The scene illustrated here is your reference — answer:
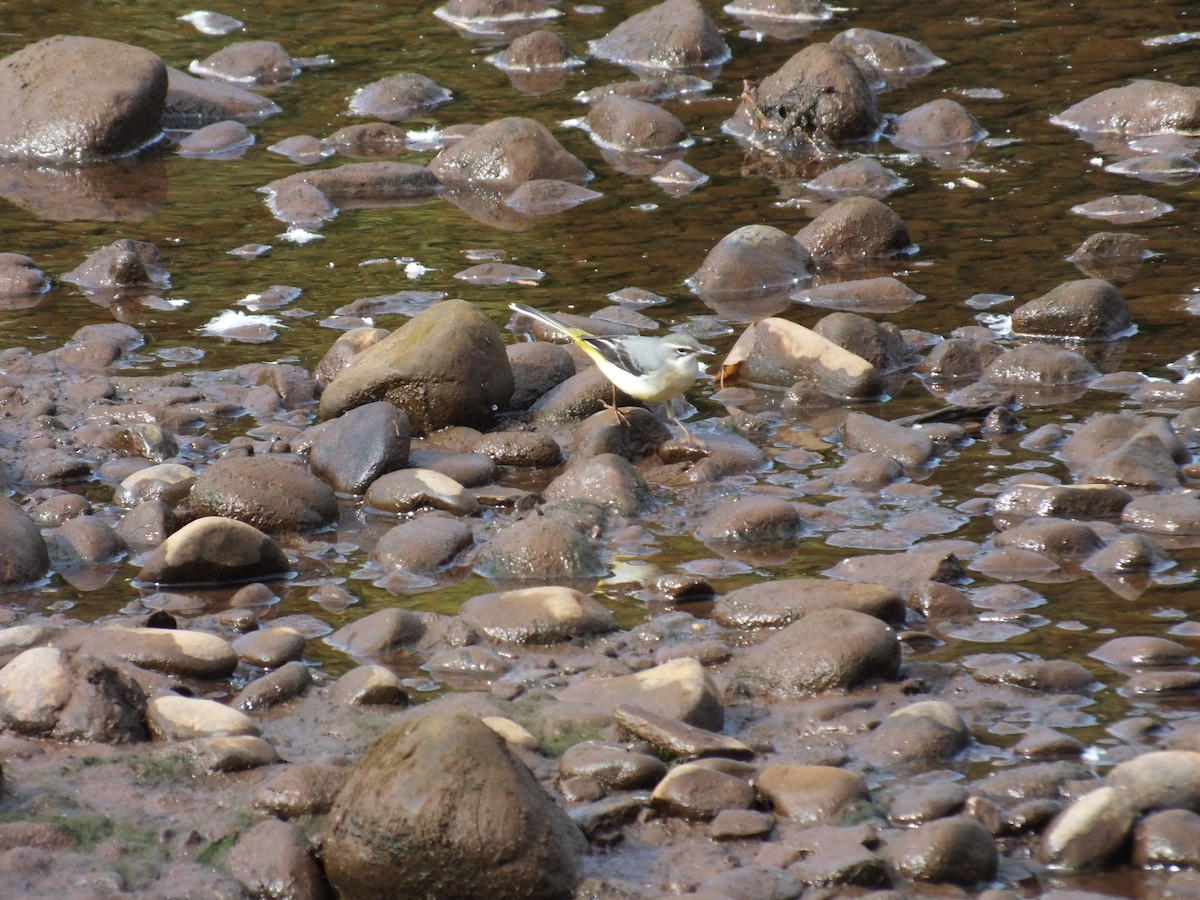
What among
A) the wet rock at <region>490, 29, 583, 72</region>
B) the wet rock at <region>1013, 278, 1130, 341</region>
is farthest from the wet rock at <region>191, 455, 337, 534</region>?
the wet rock at <region>490, 29, 583, 72</region>

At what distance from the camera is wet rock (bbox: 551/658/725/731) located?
5059 millimetres

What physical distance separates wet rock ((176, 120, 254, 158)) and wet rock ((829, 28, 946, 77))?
5.53 metres

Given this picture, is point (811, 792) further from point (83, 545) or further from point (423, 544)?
point (83, 545)

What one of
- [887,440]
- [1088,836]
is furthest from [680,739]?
[887,440]

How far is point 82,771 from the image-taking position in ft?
15.8

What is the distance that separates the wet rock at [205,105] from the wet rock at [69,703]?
33.5 feet

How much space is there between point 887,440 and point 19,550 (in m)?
3.95

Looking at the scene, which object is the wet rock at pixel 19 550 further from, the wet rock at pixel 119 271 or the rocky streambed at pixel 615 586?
the wet rock at pixel 119 271

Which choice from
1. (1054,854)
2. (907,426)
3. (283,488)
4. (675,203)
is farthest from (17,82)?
(1054,854)

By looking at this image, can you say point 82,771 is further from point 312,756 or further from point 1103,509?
point 1103,509

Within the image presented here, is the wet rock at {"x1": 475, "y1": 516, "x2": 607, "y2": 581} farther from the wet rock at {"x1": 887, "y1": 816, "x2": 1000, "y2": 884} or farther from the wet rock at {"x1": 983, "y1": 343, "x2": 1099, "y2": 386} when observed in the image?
the wet rock at {"x1": 983, "y1": 343, "x2": 1099, "y2": 386}

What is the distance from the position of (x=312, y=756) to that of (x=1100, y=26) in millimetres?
13063

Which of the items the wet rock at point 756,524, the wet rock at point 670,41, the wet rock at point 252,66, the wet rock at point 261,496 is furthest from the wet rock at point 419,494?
the wet rock at point 252,66

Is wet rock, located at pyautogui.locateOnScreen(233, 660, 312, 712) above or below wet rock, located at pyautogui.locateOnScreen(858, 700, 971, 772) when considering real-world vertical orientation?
below
